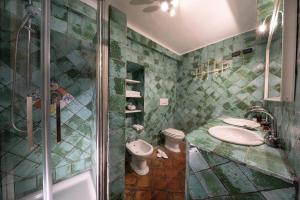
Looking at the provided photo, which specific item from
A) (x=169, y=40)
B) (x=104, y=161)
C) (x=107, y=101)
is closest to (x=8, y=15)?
(x=107, y=101)

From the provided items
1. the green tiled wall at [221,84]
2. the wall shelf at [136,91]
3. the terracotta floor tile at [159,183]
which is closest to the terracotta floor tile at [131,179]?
the terracotta floor tile at [159,183]

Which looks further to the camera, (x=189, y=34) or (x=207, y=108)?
(x=207, y=108)

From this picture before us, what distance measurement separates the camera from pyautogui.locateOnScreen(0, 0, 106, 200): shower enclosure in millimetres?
978

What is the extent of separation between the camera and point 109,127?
1009 mm

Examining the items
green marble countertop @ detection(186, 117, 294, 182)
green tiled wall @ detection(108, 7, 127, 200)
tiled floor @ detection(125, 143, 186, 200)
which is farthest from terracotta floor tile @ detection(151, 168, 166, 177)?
green marble countertop @ detection(186, 117, 294, 182)

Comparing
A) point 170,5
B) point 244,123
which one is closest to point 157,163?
point 244,123

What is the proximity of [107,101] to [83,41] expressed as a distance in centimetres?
95

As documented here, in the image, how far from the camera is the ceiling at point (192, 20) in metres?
1.41

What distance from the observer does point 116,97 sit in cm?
105

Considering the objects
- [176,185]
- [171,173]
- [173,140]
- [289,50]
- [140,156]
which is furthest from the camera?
[173,140]

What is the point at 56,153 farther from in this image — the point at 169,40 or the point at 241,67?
the point at 241,67

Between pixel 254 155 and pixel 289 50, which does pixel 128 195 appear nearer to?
pixel 254 155

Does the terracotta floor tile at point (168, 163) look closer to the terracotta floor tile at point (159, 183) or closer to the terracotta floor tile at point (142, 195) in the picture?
the terracotta floor tile at point (159, 183)

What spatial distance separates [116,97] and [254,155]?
1.04 m
